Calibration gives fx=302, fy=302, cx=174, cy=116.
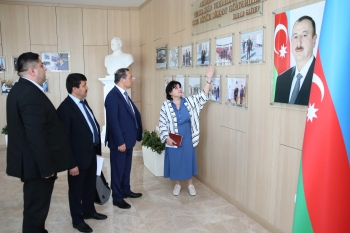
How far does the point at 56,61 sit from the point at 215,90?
4361 mm

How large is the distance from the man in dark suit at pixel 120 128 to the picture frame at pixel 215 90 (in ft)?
3.28

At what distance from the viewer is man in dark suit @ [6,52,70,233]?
7.35 feet

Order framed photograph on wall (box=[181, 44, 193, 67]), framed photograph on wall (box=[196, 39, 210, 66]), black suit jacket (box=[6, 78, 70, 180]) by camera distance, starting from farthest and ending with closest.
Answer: framed photograph on wall (box=[181, 44, 193, 67]) < framed photograph on wall (box=[196, 39, 210, 66]) < black suit jacket (box=[6, 78, 70, 180])

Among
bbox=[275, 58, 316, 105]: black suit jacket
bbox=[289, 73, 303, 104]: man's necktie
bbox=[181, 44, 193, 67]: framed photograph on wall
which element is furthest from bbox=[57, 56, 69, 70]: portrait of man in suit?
bbox=[289, 73, 303, 104]: man's necktie

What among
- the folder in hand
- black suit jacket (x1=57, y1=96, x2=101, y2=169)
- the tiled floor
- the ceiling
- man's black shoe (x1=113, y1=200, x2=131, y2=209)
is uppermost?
the ceiling

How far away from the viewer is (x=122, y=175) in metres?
3.70

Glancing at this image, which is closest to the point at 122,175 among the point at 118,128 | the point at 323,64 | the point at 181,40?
the point at 118,128

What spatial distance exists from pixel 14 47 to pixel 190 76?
422 cm

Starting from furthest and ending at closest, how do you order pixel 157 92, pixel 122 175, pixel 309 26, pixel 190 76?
pixel 157 92 < pixel 190 76 < pixel 122 175 < pixel 309 26

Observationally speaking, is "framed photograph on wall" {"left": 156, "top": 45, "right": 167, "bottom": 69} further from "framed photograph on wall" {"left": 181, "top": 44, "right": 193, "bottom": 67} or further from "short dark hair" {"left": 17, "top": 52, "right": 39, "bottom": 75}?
"short dark hair" {"left": 17, "top": 52, "right": 39, "bottom": 75}

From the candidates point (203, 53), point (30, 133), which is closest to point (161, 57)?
point (203, 53)

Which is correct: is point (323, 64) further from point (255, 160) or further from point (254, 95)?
point (255, 160)

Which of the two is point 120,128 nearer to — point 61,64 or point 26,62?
point 26,62

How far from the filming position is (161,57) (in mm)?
5570
